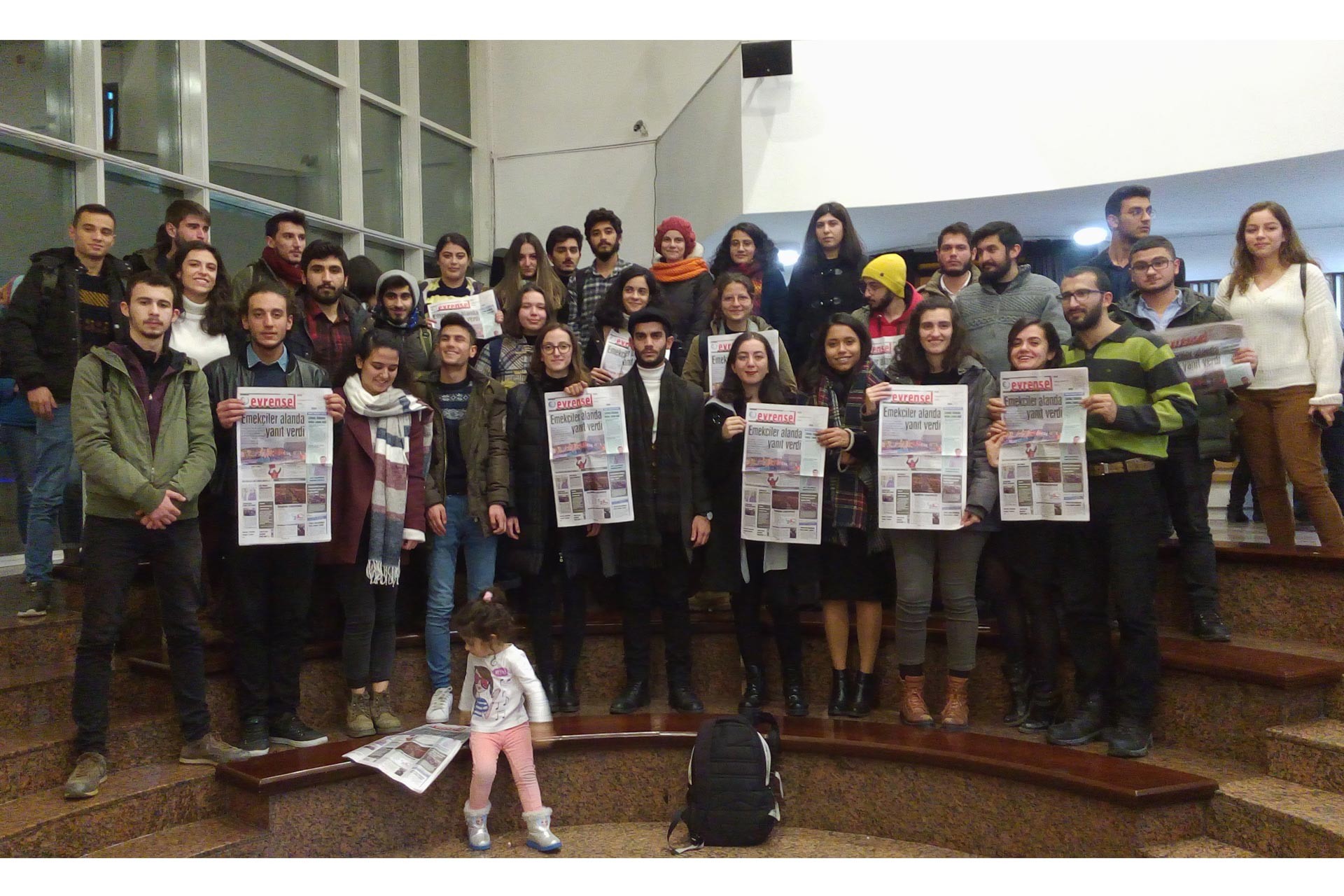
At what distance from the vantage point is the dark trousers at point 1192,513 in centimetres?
392

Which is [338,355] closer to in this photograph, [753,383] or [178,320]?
[178,320]

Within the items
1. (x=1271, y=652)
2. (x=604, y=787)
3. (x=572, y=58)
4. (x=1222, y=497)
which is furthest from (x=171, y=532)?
(x=572, y=58)

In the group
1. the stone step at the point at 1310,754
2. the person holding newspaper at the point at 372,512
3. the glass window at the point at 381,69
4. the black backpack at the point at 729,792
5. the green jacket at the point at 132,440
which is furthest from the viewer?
the glass window at the point at 381,69

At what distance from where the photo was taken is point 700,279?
5.36 metres

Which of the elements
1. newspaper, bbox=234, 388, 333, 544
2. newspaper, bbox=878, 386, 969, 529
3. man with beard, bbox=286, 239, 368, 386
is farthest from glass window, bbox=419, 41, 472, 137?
newspaper, bbox=878, 386, 969, 529

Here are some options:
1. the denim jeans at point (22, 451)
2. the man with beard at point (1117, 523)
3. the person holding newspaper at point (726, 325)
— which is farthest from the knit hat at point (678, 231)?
the denim jeans at point (22, 451)

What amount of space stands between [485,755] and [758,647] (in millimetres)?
1286

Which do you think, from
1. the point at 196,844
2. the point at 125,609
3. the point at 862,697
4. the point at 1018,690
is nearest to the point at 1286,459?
the point at 1018,690

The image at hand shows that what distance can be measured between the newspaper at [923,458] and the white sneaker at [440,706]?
1954 mm

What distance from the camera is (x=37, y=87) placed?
6043 mm

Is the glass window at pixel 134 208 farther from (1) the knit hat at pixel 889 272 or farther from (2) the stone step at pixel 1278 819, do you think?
(2) the stone step at pixel 1278 819

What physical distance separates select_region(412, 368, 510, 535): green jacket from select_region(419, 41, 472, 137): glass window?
688 centimetres

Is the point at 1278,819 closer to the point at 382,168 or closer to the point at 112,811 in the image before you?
the point at 112,811

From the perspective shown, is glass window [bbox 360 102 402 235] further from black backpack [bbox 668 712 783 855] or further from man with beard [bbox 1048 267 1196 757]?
man with beard [bbox 1048 267 1196 757]
